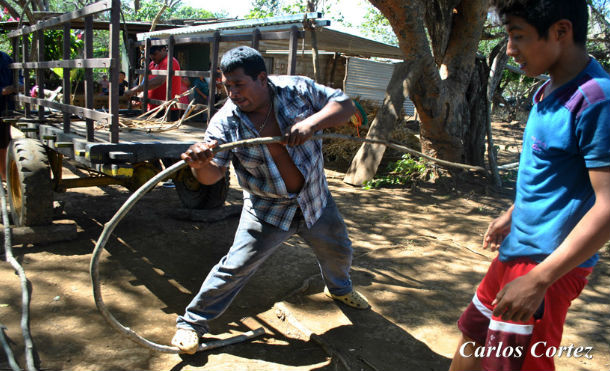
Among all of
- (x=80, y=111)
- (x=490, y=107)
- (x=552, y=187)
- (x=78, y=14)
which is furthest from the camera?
(x=490, y=107)

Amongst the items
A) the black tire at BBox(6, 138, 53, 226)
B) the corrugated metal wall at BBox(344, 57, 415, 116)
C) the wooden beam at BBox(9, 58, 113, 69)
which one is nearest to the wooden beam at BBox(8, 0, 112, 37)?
the wooden beam at BBox(9, 58, 113, 69)

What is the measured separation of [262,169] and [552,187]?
1484 mm

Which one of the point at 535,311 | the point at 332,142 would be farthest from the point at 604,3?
the point at 535,311

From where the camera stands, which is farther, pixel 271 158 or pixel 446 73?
pixel 446 73

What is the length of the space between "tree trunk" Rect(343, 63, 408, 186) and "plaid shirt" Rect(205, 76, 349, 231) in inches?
168

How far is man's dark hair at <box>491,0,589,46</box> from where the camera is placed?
1.53 meters

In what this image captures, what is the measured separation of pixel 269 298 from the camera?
3.58 metres

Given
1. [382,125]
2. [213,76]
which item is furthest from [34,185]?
[382,125]

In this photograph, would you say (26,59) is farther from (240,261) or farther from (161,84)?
(240,261)

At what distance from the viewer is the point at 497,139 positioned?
14.5m

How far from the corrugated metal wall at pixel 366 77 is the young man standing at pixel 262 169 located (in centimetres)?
1193

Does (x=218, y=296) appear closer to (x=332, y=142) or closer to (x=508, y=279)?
(x=508, y=279)

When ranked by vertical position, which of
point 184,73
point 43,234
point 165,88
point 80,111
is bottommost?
point 43,234

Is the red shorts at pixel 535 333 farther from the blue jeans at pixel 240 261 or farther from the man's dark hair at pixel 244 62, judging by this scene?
the man's dark hair at pixel 244 62
